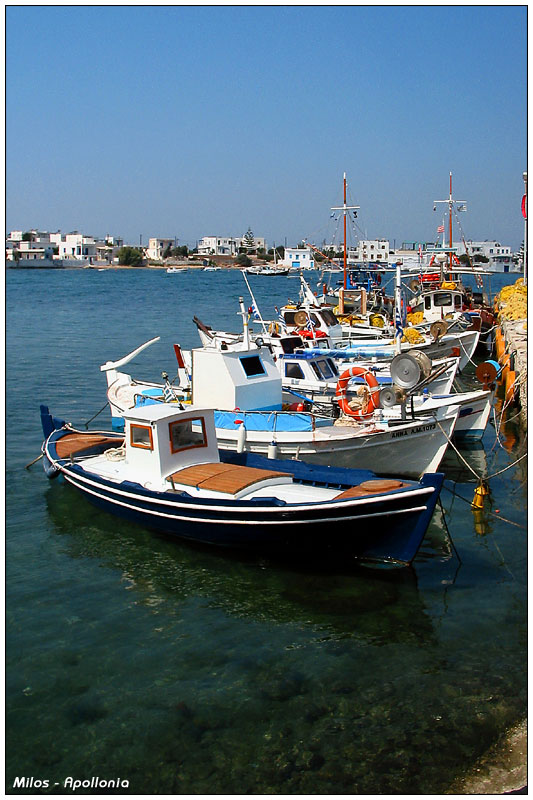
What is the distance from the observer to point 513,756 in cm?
899

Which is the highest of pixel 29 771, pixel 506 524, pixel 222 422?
pixel 222 422

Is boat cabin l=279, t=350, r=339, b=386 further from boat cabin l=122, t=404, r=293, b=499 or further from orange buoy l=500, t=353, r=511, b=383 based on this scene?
orange buoy l=500, t=353, r=511, b=383

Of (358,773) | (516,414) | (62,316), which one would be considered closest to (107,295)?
(62,316)

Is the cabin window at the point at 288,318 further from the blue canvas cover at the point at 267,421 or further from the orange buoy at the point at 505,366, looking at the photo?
the blue canvas cover at the point at 267,421

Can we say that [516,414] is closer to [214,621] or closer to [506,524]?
[506,524]

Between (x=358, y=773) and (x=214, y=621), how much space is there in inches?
165

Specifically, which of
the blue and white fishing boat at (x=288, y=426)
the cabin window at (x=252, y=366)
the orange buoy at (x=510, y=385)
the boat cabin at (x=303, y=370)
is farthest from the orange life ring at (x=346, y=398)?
the orange buoy at (x=510, y=385)

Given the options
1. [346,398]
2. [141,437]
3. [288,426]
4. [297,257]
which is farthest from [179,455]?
[297,257]

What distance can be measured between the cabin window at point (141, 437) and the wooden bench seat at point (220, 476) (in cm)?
83

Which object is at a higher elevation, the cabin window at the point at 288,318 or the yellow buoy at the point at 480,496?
the cabin window at the point at 288,318

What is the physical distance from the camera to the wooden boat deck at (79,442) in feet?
62.1

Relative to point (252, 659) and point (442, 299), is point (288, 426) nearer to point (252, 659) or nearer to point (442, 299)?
point (252, 659)

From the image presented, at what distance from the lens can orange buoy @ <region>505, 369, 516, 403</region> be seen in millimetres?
26875

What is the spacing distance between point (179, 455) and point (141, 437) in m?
0.89
